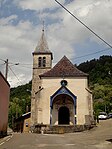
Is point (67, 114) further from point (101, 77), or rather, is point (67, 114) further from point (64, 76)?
point (101, 77)

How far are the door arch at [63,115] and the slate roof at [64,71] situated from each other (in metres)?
5.27

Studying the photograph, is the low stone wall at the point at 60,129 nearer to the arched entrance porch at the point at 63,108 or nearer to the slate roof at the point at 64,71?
the arched entrance porch at the point at 63,108

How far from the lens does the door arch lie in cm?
4134

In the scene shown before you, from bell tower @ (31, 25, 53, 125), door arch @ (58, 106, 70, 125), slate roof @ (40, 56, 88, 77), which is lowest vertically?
door arch @ (58, 106, 70, 125)

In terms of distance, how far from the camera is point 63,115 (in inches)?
1642

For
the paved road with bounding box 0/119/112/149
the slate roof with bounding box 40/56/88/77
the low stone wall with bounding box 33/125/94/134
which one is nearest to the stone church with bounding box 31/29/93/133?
the slate roof with bounding box 40/56/88/77

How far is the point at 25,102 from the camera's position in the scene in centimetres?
9119

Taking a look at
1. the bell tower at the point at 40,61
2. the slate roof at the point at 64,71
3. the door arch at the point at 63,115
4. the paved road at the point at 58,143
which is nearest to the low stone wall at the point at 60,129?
the door arch at the point at 63,115

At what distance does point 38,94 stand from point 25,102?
51074mm

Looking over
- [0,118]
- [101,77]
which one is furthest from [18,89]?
[0,118]

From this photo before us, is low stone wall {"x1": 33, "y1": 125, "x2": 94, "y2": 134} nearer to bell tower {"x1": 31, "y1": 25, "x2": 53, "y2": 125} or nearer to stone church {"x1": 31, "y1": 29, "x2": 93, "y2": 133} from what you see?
stone church {"x1": 31, "y1": 29, "x2": 93, "y2": 133}

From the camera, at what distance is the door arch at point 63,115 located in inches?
1628

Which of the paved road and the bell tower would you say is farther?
the bell tower

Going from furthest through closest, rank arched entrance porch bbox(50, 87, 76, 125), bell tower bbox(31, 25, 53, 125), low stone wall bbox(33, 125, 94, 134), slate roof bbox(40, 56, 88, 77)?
bell tower bbox(31, 25, 53, 125), slate roof bbox(40, 56, 88, 77), arched entrance porch bbox(50, 87, 76, 125), low stone wall bbox(33, 125, 94, 134)
